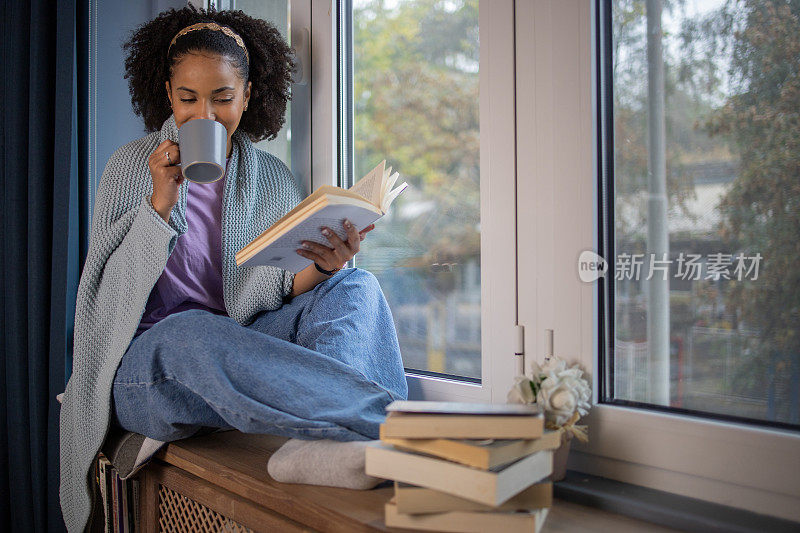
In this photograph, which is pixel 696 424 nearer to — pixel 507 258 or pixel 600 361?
pixel 600 361

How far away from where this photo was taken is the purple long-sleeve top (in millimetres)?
1324

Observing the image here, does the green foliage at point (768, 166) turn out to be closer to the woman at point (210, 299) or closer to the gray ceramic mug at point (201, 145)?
the woman at point (210, 299)

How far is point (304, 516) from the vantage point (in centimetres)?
86

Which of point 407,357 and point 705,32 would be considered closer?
point 705,32

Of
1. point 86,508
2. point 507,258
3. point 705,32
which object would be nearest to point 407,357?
point 507,258

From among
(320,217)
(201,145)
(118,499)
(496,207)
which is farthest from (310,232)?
(118,499)

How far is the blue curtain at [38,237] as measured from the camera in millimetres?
1633

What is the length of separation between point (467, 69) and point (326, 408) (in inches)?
28.5

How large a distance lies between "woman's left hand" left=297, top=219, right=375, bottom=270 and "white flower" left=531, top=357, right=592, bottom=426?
435mm

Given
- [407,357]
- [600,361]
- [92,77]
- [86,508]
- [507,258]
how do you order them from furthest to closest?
[92,77] < [407,357] < [86,508] < [507,258] < [600,361]

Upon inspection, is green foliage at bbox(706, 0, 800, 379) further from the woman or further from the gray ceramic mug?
the gray ceramic mug

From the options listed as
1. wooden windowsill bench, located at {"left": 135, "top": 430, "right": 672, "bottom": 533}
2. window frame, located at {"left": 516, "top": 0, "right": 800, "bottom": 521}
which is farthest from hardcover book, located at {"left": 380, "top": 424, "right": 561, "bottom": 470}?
window frame, located at {"left": 516, "top": 0, "right": 800, "bottom": 521}

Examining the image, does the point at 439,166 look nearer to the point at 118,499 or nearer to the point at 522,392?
the point at 522,392

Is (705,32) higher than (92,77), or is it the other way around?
(92,77)
